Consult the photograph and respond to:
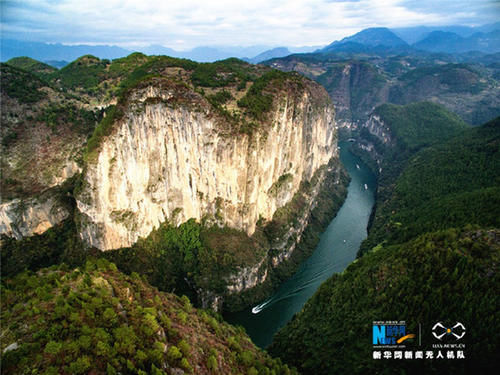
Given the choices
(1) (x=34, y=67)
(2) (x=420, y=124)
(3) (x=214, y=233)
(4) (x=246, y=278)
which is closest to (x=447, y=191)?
(4) (x=246, y=278)

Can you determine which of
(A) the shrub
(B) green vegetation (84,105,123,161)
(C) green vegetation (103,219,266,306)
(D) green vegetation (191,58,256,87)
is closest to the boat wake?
(C) green vegetation (103,219,266,306)

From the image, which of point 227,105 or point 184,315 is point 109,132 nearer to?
point 227,105

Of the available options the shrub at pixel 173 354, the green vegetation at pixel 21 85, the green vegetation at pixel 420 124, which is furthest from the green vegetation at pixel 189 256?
the green vegetation at pixel 420 124

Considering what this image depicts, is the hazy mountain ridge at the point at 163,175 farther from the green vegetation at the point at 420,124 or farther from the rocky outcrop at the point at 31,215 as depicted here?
the green vegetation at the point at 420,124

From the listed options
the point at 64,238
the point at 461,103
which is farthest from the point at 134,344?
the point at 461,103

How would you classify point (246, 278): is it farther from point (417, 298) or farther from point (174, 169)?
point (417, 298)
